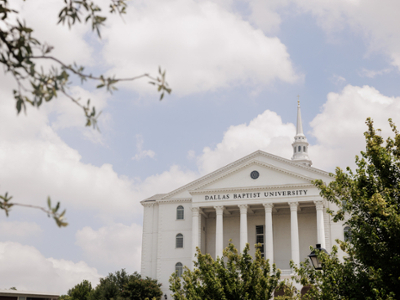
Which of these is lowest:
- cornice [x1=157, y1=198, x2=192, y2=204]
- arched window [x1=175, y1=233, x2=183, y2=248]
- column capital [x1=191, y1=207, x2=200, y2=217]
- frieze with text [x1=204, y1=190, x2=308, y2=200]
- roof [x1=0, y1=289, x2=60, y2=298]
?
roof [x1=0, y1=289, x2=60, y2=298]

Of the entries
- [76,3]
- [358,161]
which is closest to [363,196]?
[358,161]

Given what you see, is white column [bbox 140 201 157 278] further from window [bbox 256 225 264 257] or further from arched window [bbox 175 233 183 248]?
window [bbox 256 225 264 257]

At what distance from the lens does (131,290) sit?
163 feet

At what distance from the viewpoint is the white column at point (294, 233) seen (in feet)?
158

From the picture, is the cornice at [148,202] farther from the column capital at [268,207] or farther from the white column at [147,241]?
the column capital at [268,207]

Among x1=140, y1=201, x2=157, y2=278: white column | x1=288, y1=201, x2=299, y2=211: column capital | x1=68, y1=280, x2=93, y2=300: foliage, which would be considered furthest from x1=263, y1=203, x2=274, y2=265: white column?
x1=68, y1=280, x2=93, y2=300: foliage

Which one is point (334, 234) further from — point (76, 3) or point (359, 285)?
point (76, 3)

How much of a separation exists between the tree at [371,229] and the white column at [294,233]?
106 ft

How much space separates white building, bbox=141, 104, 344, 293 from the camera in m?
49.6

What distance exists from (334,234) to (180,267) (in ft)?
54.8

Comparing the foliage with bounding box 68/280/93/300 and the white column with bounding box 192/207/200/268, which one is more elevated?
the white column with bounding box 192/207/200/268

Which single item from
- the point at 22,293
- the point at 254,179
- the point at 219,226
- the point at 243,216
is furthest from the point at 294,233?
the point at 22,293

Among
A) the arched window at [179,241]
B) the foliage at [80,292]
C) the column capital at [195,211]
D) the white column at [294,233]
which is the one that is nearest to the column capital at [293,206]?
the white column at [294,233]

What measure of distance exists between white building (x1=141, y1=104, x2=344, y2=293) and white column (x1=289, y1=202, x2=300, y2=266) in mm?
39
